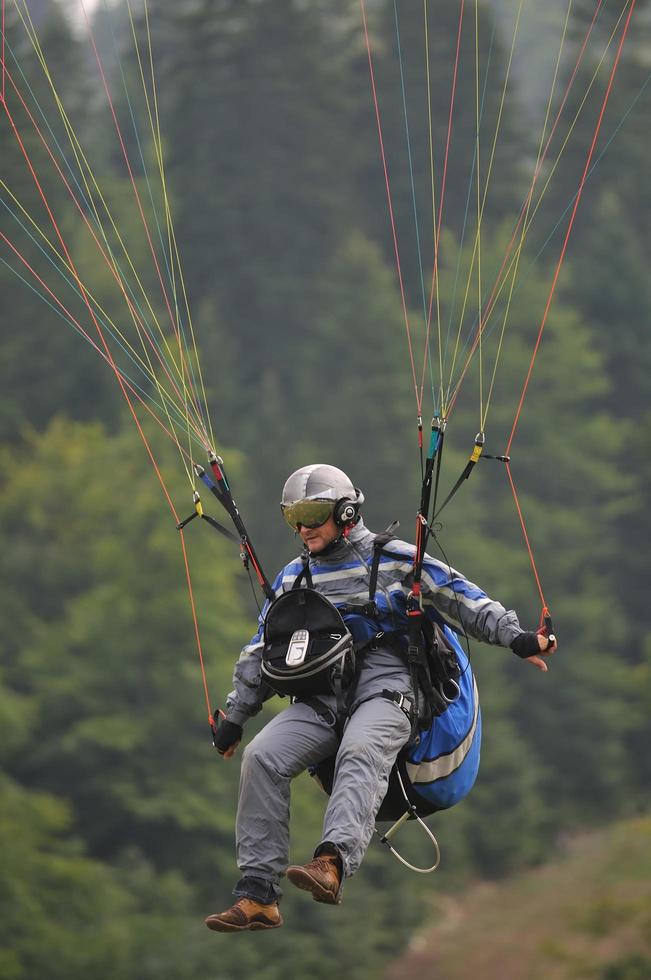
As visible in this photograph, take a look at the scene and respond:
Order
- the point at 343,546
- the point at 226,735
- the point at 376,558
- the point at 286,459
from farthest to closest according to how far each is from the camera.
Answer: the point at 286,459, the point at 226,735, the point at 343,546, the point at 376,558

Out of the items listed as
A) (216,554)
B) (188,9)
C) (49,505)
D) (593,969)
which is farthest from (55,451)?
(188,9)

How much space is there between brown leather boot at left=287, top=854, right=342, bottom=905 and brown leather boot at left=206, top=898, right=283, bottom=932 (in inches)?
8.1

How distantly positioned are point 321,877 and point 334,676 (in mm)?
949

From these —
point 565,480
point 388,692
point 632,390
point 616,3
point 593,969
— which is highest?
point 616,3

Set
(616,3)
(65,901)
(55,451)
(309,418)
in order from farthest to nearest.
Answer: (616,3) → (309,418) → (55,451) → (65,901)

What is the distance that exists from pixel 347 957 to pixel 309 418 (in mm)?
19410

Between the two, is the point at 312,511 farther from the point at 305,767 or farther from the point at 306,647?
the point at 305,767

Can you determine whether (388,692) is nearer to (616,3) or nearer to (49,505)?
(49,505)

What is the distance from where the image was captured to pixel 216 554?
118 feet

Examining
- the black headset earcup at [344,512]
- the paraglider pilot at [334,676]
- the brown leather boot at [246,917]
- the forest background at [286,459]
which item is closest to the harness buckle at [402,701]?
the paraglider pilot at [334,676]

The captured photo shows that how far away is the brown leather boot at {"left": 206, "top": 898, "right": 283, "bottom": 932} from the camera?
20.6ft

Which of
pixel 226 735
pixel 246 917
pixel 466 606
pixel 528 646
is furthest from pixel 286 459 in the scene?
pixel 246 917

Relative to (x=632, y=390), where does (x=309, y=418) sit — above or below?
below

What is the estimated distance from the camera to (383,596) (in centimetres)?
703
